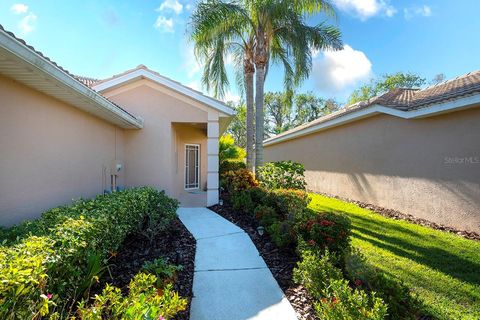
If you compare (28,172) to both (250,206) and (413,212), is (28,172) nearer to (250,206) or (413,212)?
(250,206)

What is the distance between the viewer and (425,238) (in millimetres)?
7492

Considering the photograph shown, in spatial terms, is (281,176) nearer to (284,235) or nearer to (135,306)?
(284,235)

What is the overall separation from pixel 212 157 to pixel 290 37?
6441 millimetres

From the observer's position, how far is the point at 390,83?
141ft

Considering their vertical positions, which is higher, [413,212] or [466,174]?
[466,174]

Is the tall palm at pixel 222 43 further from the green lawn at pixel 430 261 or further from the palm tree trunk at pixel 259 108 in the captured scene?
the green lawn at pixel 430 261

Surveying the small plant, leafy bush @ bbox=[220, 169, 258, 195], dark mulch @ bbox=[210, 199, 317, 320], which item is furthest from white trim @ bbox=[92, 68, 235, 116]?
the small plant

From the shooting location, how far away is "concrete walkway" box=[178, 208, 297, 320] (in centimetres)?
388

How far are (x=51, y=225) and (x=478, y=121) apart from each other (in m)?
9.93

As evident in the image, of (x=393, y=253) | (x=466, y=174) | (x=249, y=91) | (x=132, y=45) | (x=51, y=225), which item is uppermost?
(x=132, y=45)

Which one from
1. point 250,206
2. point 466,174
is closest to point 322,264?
point 250,206

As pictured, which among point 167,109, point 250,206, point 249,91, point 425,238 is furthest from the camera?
point 249,91

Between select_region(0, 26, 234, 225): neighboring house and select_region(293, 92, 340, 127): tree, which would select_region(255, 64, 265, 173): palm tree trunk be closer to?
select_region(0, 26, 234, 225): neighboring house

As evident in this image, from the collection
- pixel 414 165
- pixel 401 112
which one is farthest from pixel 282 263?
pixel 401 112
